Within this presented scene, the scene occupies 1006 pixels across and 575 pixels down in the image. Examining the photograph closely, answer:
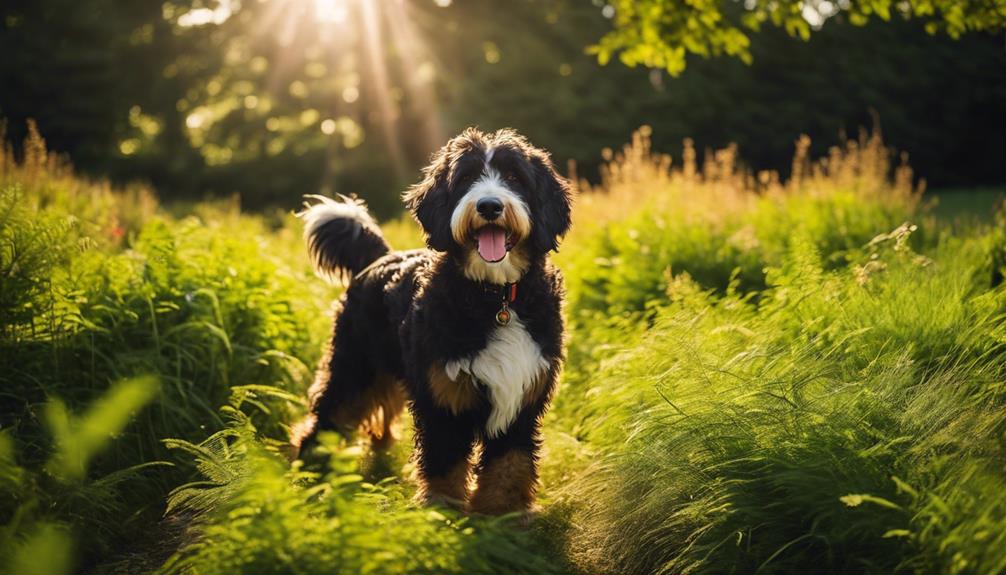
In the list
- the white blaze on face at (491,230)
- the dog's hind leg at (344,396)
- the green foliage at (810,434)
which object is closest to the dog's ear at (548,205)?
the white blaze on face at (491,230)

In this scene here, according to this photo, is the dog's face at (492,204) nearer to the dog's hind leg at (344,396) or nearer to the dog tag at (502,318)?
the dog tag at (502,318)

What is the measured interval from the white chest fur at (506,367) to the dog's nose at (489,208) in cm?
48

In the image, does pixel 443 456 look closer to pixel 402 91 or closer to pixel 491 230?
pixel 491 230

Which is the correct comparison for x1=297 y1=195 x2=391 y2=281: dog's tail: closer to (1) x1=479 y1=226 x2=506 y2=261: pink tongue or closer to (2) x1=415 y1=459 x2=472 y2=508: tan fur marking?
(1) x1=479 y1=226 x2=506 y2=261: pink tongue

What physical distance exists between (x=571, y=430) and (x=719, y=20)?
11.3 feet

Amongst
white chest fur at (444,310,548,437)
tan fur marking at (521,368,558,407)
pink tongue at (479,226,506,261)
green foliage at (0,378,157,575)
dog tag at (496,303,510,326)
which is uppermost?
pink tongue at (479,226,506,261)

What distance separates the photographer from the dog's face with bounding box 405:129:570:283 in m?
3.48

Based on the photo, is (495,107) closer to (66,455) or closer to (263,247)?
(263,247)

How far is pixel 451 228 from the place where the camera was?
3559 millimetres

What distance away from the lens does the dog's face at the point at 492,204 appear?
348 cm

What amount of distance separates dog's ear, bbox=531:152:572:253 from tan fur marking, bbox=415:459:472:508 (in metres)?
1.13

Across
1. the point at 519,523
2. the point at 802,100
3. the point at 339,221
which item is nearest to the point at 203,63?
the point at 802,100

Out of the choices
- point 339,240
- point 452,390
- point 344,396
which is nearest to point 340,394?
point 344,396

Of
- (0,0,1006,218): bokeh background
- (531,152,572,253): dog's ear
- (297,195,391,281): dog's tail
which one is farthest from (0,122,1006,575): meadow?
(0,0,1006,218): bokeh background
